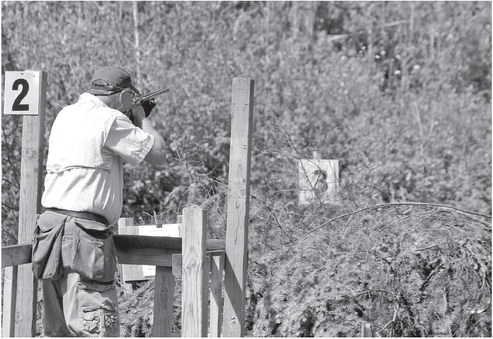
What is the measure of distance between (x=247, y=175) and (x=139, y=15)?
7439 mm

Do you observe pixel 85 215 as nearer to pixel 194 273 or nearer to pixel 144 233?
pixel 194 273

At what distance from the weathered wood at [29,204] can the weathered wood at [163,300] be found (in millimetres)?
731

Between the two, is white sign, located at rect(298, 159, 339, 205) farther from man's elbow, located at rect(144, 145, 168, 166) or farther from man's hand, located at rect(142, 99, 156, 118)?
man's elbow, located at rect(144, 145, 168, 166)

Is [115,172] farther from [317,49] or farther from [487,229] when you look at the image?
[317,49]

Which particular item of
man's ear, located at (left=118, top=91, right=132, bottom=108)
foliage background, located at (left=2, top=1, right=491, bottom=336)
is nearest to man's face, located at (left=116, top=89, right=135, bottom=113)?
man's ear, located at (left=118, top=91, right=132, bottom=108)

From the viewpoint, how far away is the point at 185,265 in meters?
4.70

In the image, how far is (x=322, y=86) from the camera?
11.8m

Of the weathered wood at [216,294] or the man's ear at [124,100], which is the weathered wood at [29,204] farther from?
the weathered wood at [216,294]

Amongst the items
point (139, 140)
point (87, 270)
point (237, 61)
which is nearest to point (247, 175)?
point (139, 140)

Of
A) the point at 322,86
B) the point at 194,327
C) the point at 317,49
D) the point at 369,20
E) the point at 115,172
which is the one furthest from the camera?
the point at 369,20

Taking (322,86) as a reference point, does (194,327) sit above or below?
below

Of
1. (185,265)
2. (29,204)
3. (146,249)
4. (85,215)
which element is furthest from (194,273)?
(29,204)

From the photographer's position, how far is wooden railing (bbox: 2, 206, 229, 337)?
184 inches

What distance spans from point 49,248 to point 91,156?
1.76ft
